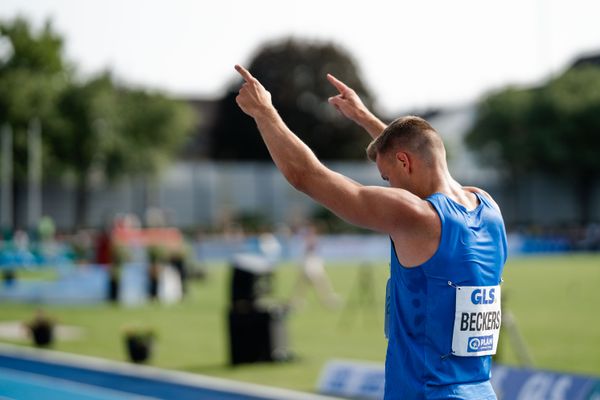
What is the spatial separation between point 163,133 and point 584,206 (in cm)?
3103

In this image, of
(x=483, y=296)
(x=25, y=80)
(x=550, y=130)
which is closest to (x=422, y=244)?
(x=483, y=296)

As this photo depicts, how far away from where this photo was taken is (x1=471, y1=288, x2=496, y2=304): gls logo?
3562 mm

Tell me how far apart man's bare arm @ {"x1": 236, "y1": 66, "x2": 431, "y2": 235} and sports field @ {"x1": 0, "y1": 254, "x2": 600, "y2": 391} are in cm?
688

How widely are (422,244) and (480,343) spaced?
1.74 ft

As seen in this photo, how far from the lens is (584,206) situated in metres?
68.4

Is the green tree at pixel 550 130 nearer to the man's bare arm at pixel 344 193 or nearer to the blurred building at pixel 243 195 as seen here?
the blurred building at pixel 243 195

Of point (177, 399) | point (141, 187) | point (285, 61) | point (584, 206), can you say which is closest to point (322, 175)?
point (177, 399)

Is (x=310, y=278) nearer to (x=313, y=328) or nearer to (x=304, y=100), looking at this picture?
(x=313, y=328)

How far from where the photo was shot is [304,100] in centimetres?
6631

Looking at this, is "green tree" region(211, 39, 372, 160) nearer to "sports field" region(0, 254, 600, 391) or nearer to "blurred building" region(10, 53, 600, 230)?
"blurred building" region(10, 53, 600, 230)

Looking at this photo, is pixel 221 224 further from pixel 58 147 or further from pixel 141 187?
pixel 58 147

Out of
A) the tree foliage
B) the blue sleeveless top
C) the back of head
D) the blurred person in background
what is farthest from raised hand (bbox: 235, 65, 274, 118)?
the tree foliage

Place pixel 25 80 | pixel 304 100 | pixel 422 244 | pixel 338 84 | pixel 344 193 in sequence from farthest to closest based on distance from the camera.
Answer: pixel 304 100, pixel 25 80, pixel 338 84, pixel 422 244, pixel 344 193

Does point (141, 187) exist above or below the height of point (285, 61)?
below
